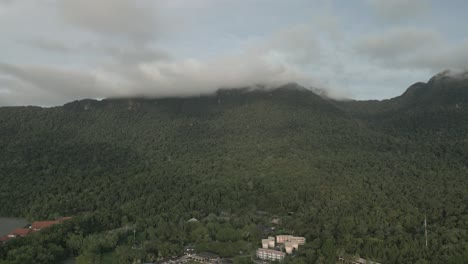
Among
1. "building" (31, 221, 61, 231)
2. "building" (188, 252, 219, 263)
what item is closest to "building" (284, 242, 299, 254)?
"building" (188, 252, 219, 263)

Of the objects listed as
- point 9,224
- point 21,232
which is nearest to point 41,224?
point 21,232

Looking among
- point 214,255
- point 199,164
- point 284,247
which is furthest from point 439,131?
point 214,255

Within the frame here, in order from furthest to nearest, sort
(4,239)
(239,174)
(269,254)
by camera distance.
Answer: (239,174) < (4,239) < (269,254)

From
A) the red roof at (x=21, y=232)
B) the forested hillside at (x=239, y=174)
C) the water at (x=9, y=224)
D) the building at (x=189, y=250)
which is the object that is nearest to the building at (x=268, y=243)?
the forested hillside at (x=239, y=174)

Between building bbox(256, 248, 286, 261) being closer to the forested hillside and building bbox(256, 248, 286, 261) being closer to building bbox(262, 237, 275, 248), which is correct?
building bbox(262, 237, 275, 248)

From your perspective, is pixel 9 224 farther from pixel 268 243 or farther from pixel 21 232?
pixel 268 243

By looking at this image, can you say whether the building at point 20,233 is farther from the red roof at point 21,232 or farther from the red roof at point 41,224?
the red roof at point 41,224

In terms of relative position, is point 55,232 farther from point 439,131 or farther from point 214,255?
point 439,131
